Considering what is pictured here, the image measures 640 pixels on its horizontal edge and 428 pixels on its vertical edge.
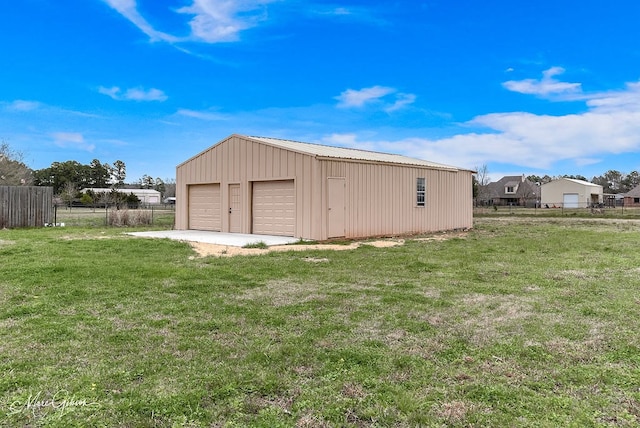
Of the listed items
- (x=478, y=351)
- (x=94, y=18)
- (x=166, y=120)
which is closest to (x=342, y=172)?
(x=94, y=18)

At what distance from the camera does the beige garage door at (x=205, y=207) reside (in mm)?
16406

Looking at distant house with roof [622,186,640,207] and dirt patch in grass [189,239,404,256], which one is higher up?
distant house with roof [622,186,640,207]

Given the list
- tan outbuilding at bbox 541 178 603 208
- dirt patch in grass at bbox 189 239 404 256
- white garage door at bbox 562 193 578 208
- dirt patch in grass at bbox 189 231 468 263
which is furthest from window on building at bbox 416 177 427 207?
white garage door at bbox 562 193 578 208

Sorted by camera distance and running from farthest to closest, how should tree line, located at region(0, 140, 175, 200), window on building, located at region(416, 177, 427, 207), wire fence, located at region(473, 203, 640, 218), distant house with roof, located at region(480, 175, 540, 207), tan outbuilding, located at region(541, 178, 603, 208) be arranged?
distant house with roof, located at region(480, 175, 540, 207), tan outbuilding, located at region(541, 178, 603, 208), wire fence, located at region(473, 203, 640, 218), tree line, located at region(0, 140, 175, 200), window on building, located at region(416, 177, 427, 207)

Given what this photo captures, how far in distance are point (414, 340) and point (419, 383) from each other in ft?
2.97

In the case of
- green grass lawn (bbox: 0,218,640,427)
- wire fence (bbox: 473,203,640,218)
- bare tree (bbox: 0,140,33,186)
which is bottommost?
green grass lawn (bbox: 0,218,640,427)

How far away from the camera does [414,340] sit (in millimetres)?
3859

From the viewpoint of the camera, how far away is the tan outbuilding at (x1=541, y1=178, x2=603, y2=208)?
190ft

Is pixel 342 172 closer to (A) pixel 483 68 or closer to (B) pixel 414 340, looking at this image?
(A) pixel 483 68

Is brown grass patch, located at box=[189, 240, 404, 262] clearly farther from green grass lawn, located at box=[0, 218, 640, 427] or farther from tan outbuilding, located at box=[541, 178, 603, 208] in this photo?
tan outbuilding, located at box=[541, 178, 603, 208]

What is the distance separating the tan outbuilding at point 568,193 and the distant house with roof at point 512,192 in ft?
9.60

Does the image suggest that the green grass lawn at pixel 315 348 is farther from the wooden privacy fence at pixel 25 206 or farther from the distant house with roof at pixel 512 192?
the distant house with roof at pixel 512 192

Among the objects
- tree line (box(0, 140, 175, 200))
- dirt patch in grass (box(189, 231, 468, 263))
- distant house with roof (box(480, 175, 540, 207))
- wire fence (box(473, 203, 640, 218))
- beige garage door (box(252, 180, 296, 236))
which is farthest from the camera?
distant house with roof (box(480, 175, 540, 207))

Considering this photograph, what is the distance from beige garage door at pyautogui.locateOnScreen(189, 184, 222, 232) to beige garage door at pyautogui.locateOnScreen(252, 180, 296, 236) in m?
1.99
